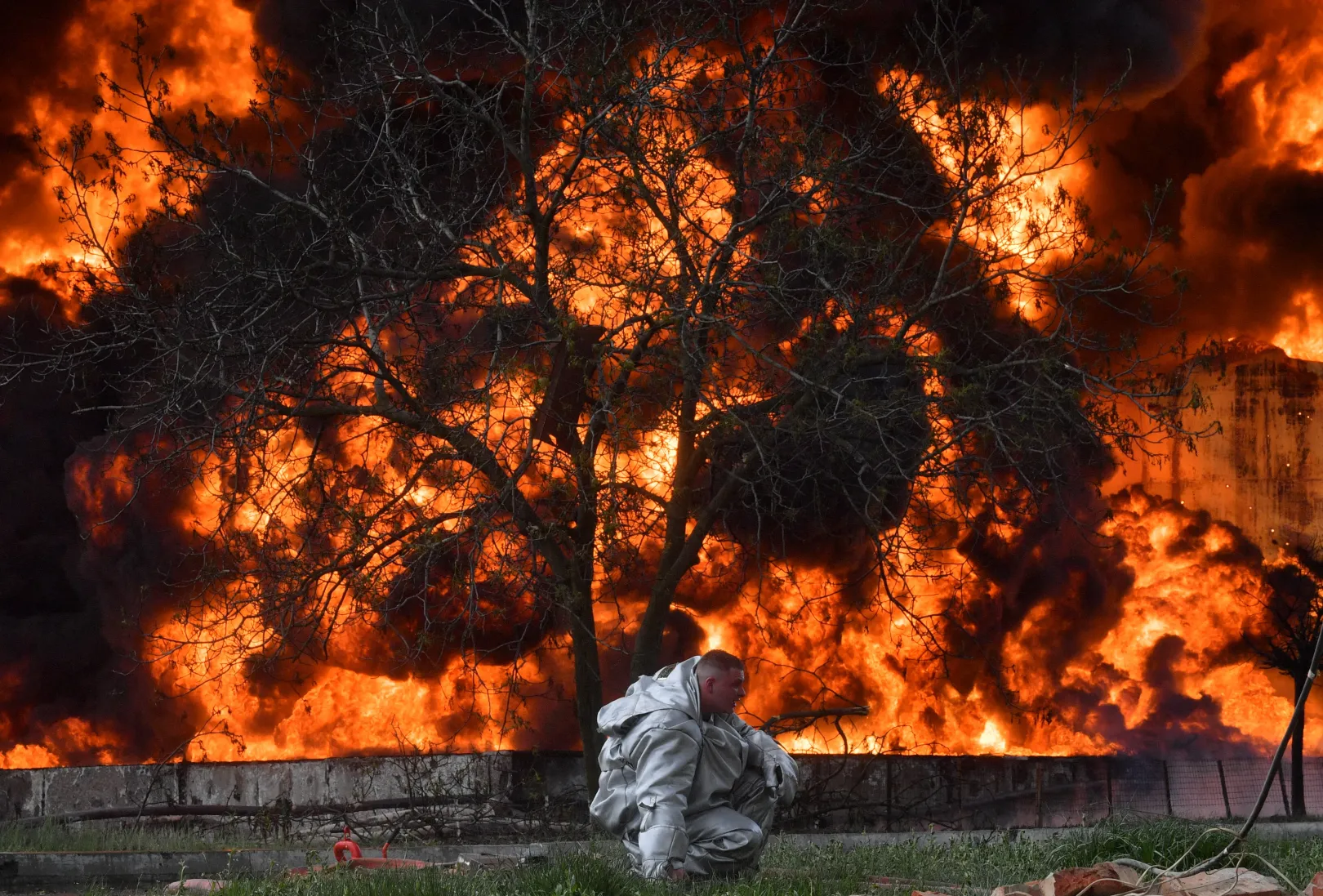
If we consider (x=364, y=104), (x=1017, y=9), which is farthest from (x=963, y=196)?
(x=1017, y=9)

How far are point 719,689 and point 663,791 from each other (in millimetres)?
537

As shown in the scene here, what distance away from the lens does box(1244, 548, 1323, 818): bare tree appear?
1853cm

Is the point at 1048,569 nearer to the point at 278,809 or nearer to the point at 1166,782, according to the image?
the point at 1166,782

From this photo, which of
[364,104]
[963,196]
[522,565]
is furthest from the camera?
[364,104]

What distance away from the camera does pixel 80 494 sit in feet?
62.8

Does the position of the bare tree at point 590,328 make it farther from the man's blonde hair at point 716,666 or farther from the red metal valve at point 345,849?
the man's blonde hair at point 716,666

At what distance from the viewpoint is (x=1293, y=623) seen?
67.5 ft

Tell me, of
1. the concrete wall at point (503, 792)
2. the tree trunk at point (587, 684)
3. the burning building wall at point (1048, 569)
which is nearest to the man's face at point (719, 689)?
the tree trunk at point (587, 684)

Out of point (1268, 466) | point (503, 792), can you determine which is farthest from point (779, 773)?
point (1268, 466)

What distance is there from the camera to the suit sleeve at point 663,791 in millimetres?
5930

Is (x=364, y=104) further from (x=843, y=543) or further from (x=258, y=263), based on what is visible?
(x=843, y=543)

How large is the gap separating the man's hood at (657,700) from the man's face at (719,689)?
4 centimetres

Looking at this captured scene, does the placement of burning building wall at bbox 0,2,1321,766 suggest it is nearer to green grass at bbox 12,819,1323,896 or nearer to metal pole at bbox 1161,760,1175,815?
metal pole at bbox 1161,760,1175,815

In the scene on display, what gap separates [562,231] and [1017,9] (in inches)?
387
